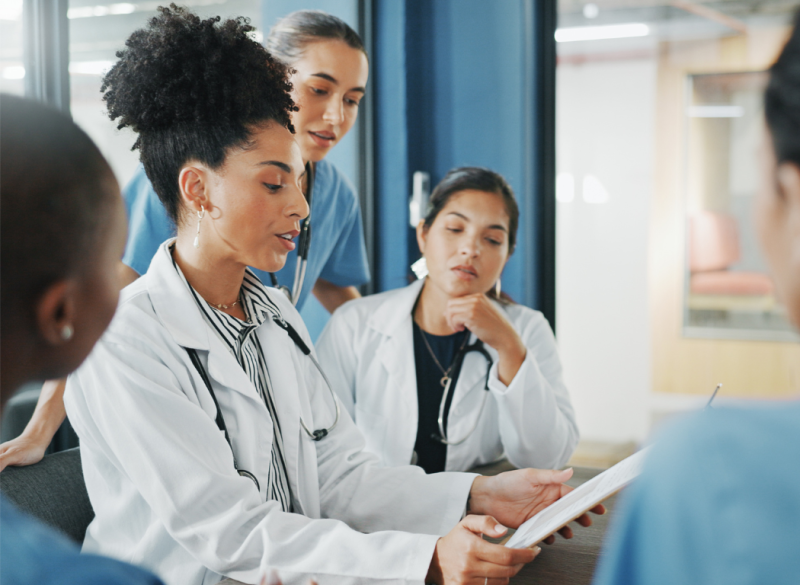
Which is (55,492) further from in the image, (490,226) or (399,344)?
(490,226)

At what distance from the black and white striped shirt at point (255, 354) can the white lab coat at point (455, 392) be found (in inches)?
19.9

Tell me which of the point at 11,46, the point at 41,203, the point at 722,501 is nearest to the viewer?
the point at 722,501

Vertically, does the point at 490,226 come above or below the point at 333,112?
below

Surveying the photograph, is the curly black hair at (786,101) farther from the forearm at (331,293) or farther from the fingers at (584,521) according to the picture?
the forearm at (331,293)

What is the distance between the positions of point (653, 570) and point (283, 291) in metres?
1.25

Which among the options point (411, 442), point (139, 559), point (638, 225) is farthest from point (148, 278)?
point (638, 225)

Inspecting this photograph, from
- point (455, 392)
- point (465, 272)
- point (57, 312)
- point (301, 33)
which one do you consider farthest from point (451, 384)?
point (57, 312)

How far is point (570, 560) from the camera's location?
1.05 metres

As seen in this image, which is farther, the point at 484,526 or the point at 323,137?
the point at 323,137

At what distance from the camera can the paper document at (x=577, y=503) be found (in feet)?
2.68

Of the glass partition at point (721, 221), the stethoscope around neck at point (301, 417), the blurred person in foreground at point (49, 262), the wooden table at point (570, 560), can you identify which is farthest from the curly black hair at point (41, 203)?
the glass partition at point (721, 221)

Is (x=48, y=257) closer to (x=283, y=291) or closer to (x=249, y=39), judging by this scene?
(x=249, y=39)

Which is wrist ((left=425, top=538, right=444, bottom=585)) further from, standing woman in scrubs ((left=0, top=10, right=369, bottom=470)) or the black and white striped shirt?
standing woman in scrubs ((left=0, top=10, right=369, bottom=470))

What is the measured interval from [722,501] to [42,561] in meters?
0.41
